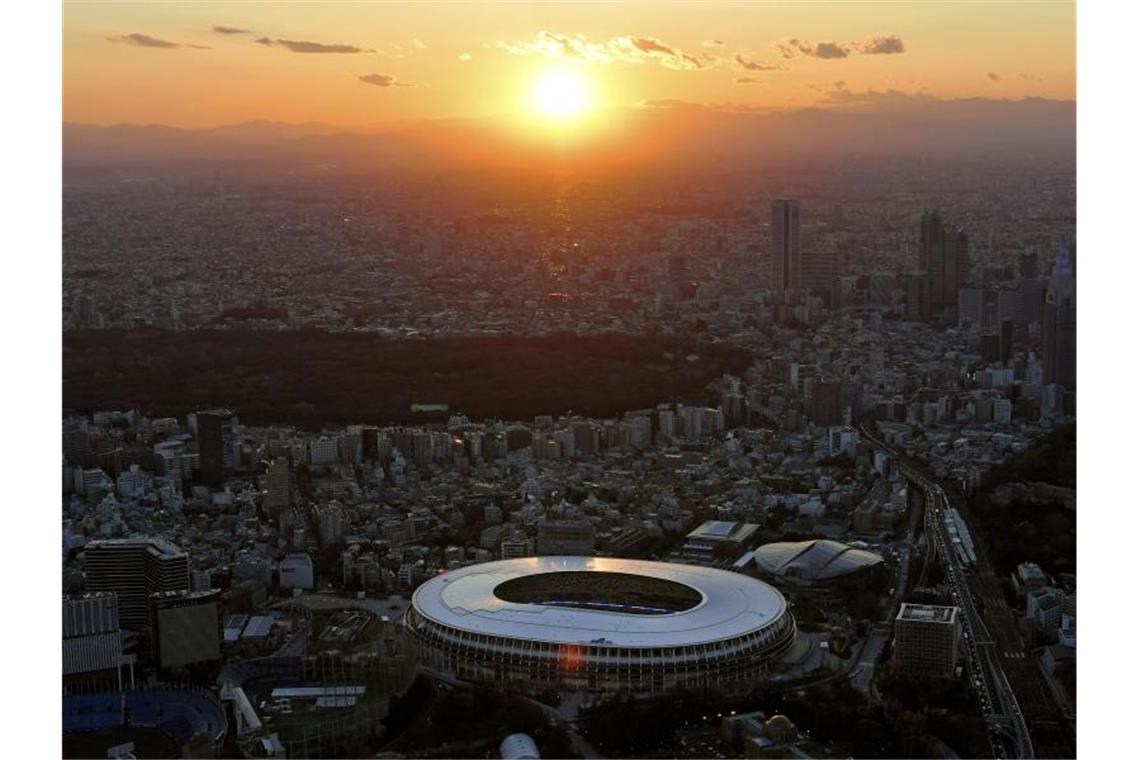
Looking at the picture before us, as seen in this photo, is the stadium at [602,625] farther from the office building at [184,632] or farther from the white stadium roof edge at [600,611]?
the office building at [184,632]

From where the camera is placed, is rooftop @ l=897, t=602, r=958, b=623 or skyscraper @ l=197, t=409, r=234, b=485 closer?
rooftop @ l=897, t=602, r=958, b=623

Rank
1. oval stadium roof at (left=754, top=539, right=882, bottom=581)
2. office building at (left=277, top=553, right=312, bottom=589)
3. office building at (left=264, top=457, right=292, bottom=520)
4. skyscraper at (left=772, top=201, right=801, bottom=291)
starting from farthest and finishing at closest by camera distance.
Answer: skyscraper at (left=772, top=201, right=801, bottom=291) < office building at (left=264, top=457, right=292, bottom=520) < office building at (left=277, top=553, right=312, bottom=589) < oval stadium roof at (left=754, top=539, right=882, bottom=581)

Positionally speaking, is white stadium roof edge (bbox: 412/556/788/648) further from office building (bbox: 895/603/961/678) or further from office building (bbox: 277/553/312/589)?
office building (bbox: 277/553/312/589)

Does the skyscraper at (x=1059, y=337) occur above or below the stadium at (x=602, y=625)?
above

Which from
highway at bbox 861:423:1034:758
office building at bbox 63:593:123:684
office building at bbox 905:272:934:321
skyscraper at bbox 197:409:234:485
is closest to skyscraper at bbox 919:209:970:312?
office building at bbox 905:272:934:321

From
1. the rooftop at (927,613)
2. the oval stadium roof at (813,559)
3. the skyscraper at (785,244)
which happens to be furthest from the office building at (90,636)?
the skyscraper at (785,244)

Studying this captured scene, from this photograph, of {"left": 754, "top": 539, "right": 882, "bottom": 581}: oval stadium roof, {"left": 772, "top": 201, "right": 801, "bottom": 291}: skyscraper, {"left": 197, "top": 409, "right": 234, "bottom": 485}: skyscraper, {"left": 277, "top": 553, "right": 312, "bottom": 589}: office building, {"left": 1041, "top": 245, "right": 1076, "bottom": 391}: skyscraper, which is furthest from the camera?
{"left": 772, "top": 201, "right": 801, "bottom": 291}: skyscraper
